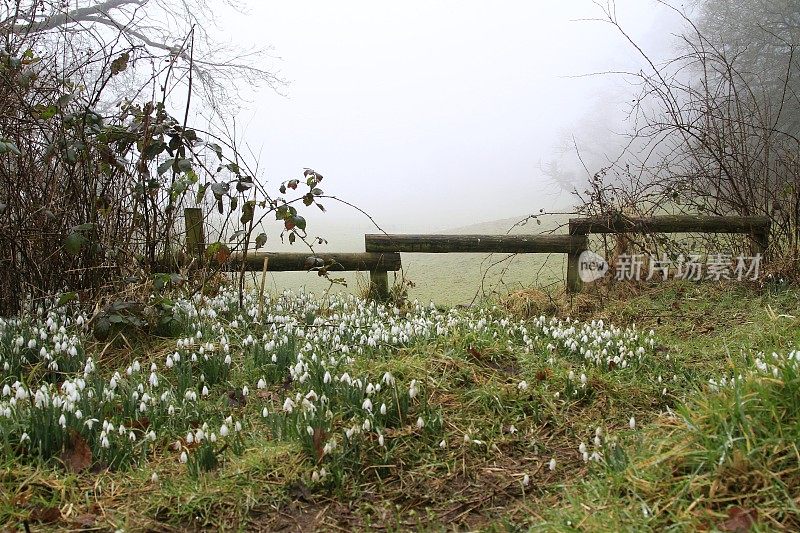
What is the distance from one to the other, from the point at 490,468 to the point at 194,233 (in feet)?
12.0

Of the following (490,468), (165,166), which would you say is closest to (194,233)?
(165,166)

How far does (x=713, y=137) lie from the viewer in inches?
263

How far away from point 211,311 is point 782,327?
14.1ft

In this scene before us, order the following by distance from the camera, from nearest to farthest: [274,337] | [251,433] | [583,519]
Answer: [583,519] < [251,433] < [274,337]

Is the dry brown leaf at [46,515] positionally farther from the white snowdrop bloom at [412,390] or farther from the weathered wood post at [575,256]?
the weathered wood post at [575,256]

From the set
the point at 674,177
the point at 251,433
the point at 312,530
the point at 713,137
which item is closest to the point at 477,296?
the point at 674,177

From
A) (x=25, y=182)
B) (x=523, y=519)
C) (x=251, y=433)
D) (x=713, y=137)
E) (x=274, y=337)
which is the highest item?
(x=713, y=137)

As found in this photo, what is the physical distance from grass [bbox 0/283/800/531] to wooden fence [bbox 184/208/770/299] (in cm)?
257

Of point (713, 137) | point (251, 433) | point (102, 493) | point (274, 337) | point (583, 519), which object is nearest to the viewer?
point (583, 519)

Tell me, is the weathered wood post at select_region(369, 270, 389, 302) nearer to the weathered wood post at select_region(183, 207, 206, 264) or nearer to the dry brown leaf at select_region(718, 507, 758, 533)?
the weathered wood post at select_region(183, 207, 206, 264)

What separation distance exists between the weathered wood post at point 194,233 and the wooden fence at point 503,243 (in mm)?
692

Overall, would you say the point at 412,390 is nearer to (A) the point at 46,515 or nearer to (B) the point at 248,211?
(A) the point at 46,515

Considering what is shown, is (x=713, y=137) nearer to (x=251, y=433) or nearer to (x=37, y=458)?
(x=251, y=433)

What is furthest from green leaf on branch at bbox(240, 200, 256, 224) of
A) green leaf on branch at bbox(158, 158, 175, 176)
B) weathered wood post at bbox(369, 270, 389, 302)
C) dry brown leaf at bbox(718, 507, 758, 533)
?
dry brown leaf at bbox(718, 507, 758, 533)
